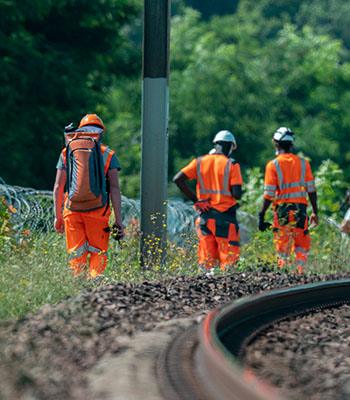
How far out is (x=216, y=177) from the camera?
31.9 feet

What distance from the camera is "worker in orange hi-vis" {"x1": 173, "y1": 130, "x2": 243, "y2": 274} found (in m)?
9.70

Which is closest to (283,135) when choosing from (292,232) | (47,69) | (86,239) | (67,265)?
(292,232)

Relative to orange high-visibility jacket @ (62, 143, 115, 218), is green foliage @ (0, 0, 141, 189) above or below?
above

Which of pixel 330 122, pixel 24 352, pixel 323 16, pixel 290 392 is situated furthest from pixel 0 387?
pixel 323 16

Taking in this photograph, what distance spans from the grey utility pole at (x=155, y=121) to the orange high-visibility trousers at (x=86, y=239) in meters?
1.09

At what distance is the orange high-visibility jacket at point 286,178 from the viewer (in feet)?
34.4

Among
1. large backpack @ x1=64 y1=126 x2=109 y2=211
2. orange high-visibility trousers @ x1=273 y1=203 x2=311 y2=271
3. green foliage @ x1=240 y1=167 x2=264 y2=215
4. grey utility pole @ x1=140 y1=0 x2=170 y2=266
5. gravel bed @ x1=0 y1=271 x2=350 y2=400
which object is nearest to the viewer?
gravel bed @ x1=0 y1=271 x2=350 y2=400

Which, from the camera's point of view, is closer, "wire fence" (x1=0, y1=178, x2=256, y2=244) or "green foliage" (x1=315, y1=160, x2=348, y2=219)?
"wire fence" (x1=0, y1=178, x2=256, y2=244)

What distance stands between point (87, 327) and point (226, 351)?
1177 millimetres

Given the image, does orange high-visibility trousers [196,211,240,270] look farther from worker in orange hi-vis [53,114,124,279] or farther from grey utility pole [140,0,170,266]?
worker in orange hi-vis [53,114,124,279]

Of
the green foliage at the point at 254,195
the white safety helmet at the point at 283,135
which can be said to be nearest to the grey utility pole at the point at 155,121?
the white safety helmet at the point at 283,135

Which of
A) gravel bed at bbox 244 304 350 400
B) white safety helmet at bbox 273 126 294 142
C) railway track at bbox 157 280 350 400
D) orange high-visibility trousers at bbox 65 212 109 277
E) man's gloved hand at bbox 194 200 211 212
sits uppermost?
white safety helmet at bbox 273 126 294 142

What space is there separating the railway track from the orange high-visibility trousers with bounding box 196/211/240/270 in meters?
2.00

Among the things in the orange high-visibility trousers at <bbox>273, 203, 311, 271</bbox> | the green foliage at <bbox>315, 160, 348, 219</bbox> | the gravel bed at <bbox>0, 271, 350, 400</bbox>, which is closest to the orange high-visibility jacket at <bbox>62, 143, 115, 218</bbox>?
the gravel bed at <bbox>0, 271, 350, 400</bbox>
